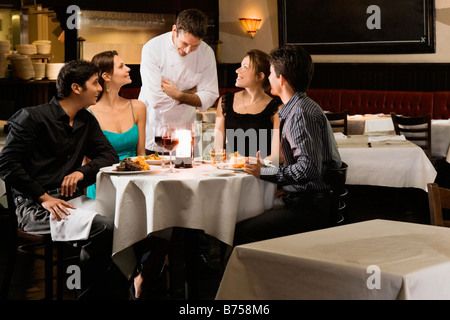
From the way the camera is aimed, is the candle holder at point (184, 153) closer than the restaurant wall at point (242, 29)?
Yes

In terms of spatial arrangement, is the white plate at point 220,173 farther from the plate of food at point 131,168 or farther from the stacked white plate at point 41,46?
the stacked white plate at point 41,46

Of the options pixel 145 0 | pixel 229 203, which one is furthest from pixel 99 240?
pixel 145 0

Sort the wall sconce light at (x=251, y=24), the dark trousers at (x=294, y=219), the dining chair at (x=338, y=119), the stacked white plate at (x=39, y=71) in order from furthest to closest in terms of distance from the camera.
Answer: the wall sconce light at (x=251, y=24) → the stacked white plate at (x=39, y=71) → the dining chair at (x=338, y=119) → the dark trousers at (x=294, y=219)

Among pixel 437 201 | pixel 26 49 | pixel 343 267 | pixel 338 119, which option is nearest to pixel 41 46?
pixel 26 49

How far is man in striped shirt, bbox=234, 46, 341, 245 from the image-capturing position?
10.3ft

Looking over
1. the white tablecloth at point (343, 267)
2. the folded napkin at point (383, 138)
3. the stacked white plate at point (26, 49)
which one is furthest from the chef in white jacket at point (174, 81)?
the stacked white plate at point (26, 49)

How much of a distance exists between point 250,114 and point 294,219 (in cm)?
104

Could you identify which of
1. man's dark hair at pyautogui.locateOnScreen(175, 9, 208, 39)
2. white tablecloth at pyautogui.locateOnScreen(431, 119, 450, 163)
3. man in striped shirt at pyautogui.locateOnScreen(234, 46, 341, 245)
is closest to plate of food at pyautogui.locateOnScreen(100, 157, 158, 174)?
man in striped shirt at pyautogui.locateOnScreen(234, 46, 341, 245)

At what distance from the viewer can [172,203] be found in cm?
317

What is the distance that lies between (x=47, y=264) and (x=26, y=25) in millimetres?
7868

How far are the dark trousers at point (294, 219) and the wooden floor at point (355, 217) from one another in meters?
0.41

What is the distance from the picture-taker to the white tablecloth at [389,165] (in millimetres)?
5328

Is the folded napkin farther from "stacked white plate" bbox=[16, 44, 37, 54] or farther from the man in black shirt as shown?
→ "stacked white plate" bbox=[16, 44, 37, 54]
